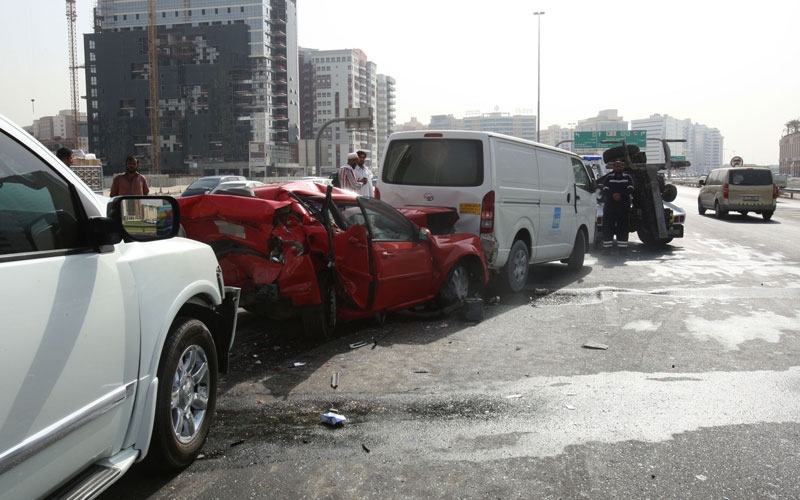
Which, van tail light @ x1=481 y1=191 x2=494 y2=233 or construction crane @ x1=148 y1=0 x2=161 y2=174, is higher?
construction crane @ x1=148 y1=0 x2=161 y2=174

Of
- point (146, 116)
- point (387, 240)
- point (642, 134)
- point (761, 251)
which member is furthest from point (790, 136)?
point (387, 240)

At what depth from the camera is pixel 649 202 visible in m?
15.0

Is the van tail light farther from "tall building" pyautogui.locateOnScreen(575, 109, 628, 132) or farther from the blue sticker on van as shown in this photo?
"tall building" pyautogui.locateOnScreen(575, 109, 628, 132)

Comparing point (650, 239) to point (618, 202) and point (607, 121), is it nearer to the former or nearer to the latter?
point (618, 202)

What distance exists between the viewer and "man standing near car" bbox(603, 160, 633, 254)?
14047 millimetres

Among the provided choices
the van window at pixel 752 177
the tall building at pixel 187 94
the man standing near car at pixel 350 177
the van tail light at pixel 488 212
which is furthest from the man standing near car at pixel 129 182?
the tall building at pixel 187 94

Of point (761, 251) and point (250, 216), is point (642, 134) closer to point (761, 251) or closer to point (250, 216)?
point (761, 251)

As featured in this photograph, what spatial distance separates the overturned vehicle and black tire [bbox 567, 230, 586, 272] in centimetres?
320

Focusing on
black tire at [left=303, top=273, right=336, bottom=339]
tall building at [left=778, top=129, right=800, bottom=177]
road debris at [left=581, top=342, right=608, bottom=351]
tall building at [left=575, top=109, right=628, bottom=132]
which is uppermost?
tall building at [left=575, top=109, right=628, bottom=132]

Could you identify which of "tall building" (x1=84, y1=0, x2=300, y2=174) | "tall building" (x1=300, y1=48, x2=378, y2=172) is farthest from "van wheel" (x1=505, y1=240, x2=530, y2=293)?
"tall building" (x1=300, y1=48, x2=378, y2=172)

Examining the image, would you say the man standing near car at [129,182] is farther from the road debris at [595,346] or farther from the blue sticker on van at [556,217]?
the road debris at [595,346]

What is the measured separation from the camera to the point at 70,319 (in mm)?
2512

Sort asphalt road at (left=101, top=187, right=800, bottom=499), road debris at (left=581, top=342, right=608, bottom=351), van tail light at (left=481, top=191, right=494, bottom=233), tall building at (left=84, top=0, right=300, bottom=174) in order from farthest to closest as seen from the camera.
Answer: tall building at (left=84, top=0, right=300, bottom=174) → van tail light at (left=481, top=191, right=494, bottom=233) → road debris at (left=581, top=342, right=608, bottom=351) → asphalt road at (left=101, top=187, right=800, bottom=499)

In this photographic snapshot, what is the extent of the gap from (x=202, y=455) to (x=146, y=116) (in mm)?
137257
